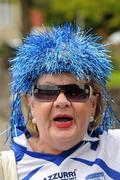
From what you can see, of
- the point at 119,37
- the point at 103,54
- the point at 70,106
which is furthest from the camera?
the point at 119,37

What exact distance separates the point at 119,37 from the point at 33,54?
3321cm

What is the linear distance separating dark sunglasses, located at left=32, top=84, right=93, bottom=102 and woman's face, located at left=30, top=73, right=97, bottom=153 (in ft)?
0.05

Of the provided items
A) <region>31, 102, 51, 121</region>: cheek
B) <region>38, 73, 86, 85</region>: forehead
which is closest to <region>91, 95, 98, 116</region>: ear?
<region>38, 73, 86, 85</region>: forehead

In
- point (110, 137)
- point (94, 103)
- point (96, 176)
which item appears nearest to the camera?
point (96, 176)

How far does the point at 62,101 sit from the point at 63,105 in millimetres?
26

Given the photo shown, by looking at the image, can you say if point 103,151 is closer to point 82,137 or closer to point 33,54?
point 82,137

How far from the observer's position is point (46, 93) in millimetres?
3043

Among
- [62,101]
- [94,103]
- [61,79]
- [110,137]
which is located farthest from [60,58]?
[110,137]

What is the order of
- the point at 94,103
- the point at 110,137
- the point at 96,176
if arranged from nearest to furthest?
the point at 96,176 < the point at 94,103 < the point at 110,137

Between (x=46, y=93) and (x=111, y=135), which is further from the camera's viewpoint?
(x=111, y=135)

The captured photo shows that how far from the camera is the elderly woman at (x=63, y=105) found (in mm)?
3021

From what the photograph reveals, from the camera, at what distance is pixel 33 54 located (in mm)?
3111

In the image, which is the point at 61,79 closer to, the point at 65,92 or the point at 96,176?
the point at 65,92

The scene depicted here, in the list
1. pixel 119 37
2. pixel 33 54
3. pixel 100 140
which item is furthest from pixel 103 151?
pixel 119 37
